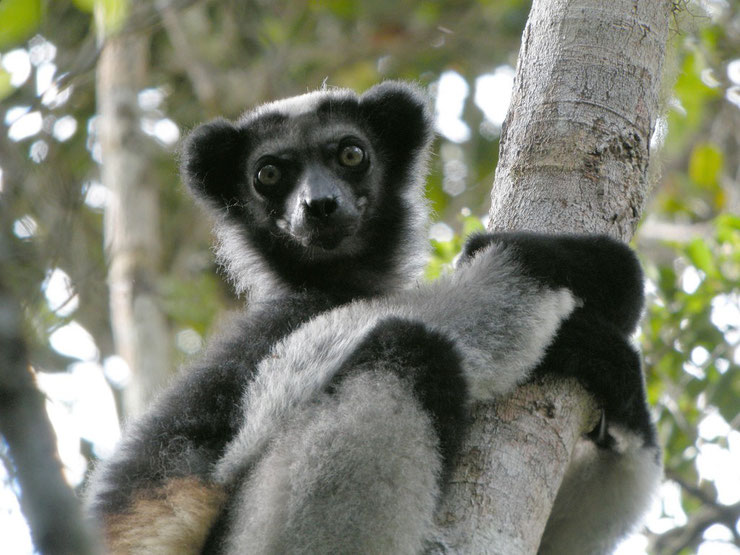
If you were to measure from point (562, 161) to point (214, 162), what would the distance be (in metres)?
2.04

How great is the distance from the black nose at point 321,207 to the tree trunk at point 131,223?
390 centimetres

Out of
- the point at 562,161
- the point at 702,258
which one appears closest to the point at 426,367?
the point at 562,161

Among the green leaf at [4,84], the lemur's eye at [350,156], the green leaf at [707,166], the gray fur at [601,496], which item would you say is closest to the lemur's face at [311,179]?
the lemur's eye at [350,156]

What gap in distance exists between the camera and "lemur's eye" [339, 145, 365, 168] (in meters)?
4.04

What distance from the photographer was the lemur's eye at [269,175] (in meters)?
4.00

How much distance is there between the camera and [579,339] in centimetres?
269

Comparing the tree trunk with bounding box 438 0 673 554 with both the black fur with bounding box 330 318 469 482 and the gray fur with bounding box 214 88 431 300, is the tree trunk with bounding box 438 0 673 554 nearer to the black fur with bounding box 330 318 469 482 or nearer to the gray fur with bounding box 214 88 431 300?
the black fur with bounding box 330 318 469 482

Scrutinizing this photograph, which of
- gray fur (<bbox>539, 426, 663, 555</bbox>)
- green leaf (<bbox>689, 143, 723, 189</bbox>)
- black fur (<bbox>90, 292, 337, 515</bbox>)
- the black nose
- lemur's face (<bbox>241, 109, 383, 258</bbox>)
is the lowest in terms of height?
gray fur (<bbox>539, 426, 663, 555</bbox>)

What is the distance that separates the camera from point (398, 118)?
4426 mm

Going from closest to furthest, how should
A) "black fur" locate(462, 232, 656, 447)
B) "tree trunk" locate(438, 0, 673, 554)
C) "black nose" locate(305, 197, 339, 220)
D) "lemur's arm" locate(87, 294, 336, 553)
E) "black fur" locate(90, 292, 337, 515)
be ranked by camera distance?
"tree trunk" locate(438, 0, 673, 554), "black fur" locate(462, 232, 656, 447), "lemur's arm" locate(87, 294, 336, 553), "black fur" locate(90, 292, 337, 515), "black nose" locate(305, 197, 339, 220)

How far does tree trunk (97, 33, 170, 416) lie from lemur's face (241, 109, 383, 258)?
3.53m

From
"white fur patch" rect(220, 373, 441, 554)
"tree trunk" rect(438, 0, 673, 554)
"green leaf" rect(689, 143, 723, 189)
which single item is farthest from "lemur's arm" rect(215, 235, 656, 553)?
"green leaf" rect(689, 143, 723, 189)

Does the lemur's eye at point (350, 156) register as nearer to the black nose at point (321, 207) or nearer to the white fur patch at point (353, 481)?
the black nose at point (321, 207)

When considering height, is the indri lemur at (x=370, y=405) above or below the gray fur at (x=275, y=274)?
below
